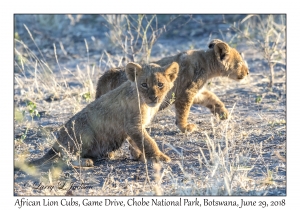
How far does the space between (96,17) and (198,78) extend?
783cm

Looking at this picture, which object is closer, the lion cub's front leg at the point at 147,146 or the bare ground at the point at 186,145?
the bare ground at the point at 186,145

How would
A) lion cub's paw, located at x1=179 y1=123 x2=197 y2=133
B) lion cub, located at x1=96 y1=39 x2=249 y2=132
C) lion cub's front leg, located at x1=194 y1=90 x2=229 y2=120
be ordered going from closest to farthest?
lion cub's paw, located at x1=179 y1=123 x2=197 y2=133
lion cub, located at x1=96 y1=39 x2=249 y2=132
lion cub's front leg, located at x1=194 y1=90 x2=229 y2=120

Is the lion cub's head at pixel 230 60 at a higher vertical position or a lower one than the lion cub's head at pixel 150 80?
higher

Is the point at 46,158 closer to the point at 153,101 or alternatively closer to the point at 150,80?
the point at 153,101

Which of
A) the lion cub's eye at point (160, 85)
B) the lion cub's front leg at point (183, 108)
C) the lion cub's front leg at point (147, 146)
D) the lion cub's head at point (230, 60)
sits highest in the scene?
the lion cub's head at point (230, 60)

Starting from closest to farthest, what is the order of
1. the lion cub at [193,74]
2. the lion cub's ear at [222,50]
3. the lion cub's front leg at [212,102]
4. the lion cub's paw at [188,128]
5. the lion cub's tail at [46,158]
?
the lion cub's tail at [46,158] < the lion cub's paw at [188,128] < the lion cub at [193,74] < the lion cub's ear at [222,50] < the lion cub's front leg at [212,102]

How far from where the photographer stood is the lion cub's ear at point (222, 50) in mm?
9062

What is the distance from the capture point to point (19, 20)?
654 inches

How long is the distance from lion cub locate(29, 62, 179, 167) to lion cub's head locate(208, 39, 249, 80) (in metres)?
1.70

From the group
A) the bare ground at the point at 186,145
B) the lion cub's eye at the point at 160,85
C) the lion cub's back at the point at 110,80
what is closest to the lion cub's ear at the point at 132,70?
the lion cub's eye at the point at 160,85

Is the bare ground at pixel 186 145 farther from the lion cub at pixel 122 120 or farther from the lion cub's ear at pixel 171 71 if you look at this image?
the lion cub's ear at pixel 171 71

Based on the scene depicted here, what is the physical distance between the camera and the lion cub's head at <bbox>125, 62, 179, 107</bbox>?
→ 24.0 feet

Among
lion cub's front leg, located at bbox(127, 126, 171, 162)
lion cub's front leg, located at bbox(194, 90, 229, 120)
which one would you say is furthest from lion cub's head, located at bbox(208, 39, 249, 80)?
lion cub's front leg, located at bbox(127, 126, 171, 162)

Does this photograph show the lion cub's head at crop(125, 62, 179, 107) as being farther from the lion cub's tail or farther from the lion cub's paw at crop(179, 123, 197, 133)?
the lion cub's paw at crop(179, 123, 197, 133)
